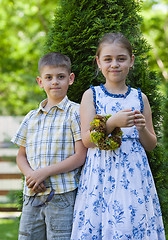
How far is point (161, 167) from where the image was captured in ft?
10.6

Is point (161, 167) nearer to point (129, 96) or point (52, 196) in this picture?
point (129, 96)

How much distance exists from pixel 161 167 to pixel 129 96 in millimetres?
1028

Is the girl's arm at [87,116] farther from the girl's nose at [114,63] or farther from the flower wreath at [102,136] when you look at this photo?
the girl's nose at [114,63]

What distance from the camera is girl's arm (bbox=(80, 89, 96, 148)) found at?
242 cm

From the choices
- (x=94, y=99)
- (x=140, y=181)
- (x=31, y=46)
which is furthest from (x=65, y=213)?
(x=31, y=46)

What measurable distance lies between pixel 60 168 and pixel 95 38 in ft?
4.39

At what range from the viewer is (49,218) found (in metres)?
2.47

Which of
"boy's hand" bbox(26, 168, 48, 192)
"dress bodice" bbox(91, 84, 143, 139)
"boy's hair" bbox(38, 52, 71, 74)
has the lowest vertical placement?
"boy's hand" bbox(26, 168, 48, 192)

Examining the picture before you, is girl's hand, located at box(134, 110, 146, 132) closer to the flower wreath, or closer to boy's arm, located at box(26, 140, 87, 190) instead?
the flower wreath

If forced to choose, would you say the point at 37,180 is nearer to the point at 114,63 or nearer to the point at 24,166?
the point at 24,166

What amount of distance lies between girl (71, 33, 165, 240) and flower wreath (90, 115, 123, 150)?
0.13 ft

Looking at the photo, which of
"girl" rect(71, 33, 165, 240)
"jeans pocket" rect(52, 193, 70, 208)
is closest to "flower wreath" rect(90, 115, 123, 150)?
"girl" rect(71, 33, 165, 240)

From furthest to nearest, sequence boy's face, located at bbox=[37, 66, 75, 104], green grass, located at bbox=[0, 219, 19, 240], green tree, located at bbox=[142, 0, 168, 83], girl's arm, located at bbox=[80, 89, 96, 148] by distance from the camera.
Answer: green tree, located at bbox=[142, 0, 168, 83] < green grass, located at bbox=[0, 219, 19, 240] < boy's face, located at bbox=[37, 66, 75, 104] < girl's arm, located at bbox=[80, 89, 96, 148]

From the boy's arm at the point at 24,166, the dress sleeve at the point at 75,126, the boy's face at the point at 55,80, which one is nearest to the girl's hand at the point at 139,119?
the dress sleeve at the point at 75,126
